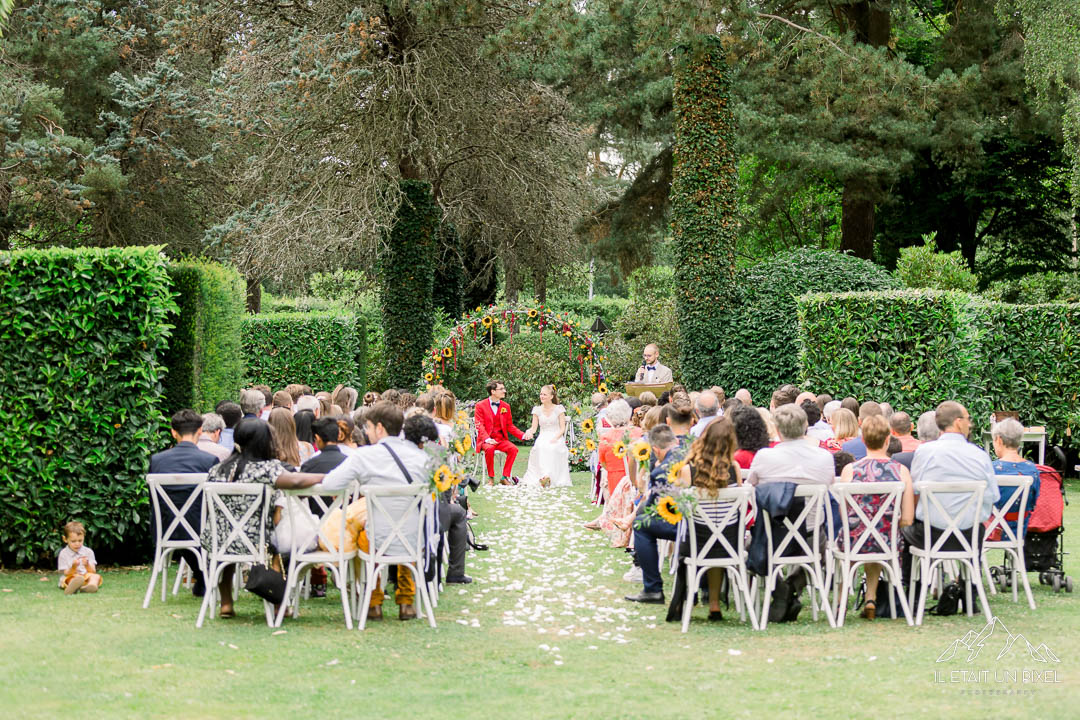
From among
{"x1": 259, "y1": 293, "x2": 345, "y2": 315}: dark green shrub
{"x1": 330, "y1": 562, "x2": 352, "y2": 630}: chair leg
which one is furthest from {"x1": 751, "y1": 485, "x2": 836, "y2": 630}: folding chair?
{"x1": 259, "y1": 293, "x2": 345, "y2": 315}: dark green shrub

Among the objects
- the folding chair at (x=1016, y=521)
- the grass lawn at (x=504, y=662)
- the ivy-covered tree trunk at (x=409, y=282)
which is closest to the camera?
the grass lawn at (x=504, y=662)

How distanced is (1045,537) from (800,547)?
2.48 meters

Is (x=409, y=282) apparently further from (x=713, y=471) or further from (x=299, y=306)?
(x=713, y=471)

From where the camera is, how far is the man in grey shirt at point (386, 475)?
698 centimetres

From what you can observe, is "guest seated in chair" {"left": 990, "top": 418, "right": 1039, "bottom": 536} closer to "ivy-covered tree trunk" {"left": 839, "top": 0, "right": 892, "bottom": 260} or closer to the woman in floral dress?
the woman in floral dress

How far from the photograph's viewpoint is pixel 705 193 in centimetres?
1798

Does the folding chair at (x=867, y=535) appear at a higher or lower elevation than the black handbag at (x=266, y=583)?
higher

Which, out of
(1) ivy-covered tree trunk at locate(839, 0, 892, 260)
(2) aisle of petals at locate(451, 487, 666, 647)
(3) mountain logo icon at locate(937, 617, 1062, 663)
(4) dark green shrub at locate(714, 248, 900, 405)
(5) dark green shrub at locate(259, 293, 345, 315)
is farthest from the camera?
(5) dark green shrub at locate(259, 293, 345, 315)

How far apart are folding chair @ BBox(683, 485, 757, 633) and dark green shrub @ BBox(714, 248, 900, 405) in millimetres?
10382

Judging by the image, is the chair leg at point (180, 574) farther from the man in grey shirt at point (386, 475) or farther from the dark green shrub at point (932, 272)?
the dark green shrub at point (932, 272)

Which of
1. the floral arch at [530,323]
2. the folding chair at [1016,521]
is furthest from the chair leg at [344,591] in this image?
the floral arch at [530,323]

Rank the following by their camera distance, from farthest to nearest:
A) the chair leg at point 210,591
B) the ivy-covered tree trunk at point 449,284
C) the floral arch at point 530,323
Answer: the ivy-covered tree trunk at point 449,284 < the floral arch at point 530,323 < the chair leg at point 210,591

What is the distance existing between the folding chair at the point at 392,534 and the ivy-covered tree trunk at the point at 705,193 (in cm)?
1157

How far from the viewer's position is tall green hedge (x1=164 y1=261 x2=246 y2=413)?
10.1 m
